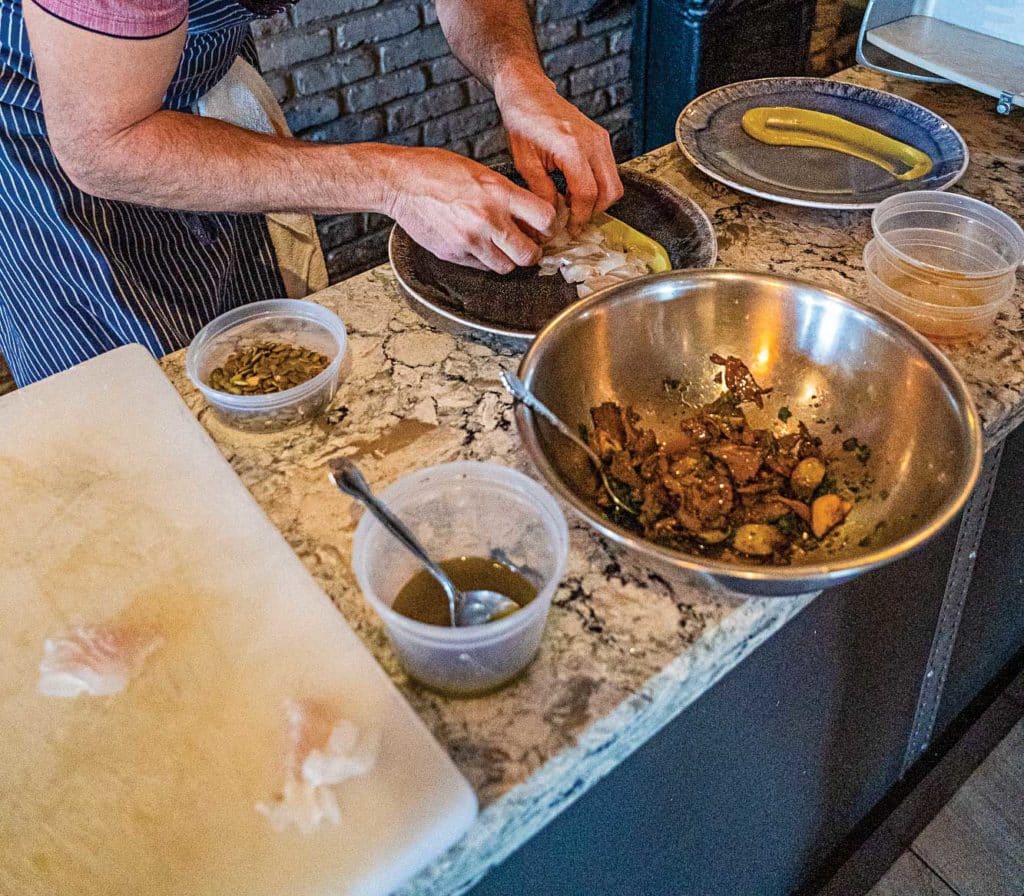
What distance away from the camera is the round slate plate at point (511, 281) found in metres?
Answer: 1.12

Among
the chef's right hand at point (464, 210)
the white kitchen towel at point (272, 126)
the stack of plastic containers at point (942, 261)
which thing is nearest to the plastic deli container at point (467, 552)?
the chef's right hand at point (464, 210)

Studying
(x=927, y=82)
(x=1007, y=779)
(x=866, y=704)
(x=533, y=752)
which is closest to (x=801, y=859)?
(x=866, y=704)

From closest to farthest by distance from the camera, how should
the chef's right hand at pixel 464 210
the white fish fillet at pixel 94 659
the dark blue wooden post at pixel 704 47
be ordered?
1. the white fish fillet at pixel 94 659
2. the chef's right hand at pixel 464 210
3. the dark blue wooden post at pixel 704 47

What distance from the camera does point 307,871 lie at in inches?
24.9

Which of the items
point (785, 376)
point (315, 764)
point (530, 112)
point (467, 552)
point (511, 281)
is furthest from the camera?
point (530, 112)

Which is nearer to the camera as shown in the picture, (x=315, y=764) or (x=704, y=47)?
(x=315, y=764)

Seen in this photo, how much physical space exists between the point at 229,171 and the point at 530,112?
46cm

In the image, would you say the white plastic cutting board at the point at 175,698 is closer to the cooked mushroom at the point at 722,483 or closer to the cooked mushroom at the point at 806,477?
the cooked mushroom at the point at 722,483

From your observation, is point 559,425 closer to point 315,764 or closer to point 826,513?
point 826,513

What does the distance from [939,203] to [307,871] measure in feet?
3.95

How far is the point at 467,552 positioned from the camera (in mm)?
846

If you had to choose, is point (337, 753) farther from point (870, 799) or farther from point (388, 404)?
point (870, 799)

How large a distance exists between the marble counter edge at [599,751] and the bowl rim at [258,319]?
1.71 ft

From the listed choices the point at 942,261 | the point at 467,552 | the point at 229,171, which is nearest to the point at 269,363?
the point at 229,171
